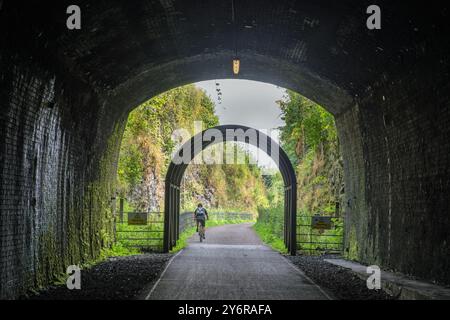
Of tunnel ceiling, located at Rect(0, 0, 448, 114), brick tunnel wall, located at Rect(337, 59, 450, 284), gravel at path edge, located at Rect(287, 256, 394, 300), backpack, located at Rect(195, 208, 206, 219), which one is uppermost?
tunnel ceiling, located at Rect(0, 0, 448, 114)

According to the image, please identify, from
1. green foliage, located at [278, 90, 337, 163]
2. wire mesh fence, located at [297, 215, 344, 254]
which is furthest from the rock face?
green foliage, located at [278, 90, 337, 163]

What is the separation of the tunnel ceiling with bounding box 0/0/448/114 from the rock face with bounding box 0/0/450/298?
0.04 metres

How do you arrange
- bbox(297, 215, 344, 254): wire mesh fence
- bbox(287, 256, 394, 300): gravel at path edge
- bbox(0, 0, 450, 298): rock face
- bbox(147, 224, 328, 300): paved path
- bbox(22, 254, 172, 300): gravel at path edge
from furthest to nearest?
bbox(297, 215, 344, 254): wire mesh fence
bbox(287, 256, 394, 300): gravel at path edge
bbox(147, 224, 328, 300): paved path
bbox(22, 254, 172, 300): gravel at path edge
bbox(0, 0, 450, 298): rock face

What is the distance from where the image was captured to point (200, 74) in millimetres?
18453

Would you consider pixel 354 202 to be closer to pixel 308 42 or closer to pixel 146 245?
pixel 308 42

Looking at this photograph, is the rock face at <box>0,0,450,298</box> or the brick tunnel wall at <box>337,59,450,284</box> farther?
the brick tunnel wall at <box>337,59,450,284</box>

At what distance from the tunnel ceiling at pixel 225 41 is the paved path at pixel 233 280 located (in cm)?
431

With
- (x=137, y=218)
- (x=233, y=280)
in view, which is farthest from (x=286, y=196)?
(x=233, y=280)

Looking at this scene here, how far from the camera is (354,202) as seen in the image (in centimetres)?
1838

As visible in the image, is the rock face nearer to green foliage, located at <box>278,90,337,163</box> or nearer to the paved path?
the paved path

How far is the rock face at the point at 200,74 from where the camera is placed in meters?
9.93

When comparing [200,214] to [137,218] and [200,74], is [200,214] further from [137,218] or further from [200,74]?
[200,74]

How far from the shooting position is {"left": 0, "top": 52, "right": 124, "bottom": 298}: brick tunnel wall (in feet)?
31.3
